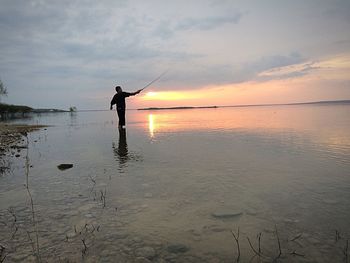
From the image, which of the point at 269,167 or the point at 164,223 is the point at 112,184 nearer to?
the point at 164,223

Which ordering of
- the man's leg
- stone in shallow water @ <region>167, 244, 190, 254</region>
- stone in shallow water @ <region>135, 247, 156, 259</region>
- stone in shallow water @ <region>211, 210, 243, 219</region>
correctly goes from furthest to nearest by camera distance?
the man's leg → stone in shallow water @ <region>211, 210, 243, 219</region> → stone in shallow water @ <region>167, 244, 190, 254</region> → stone in shallow water @ <region>135, 247, 156, 259</region>

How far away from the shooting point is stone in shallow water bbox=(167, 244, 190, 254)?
149 inches

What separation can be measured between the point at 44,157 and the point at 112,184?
18.7ft

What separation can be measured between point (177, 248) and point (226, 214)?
141 centimetres

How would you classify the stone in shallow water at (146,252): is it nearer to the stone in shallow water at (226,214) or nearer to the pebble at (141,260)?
the pebble at (141,260)

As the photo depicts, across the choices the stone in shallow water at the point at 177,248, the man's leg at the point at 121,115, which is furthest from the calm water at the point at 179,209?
the man's leg at the point at 121,115

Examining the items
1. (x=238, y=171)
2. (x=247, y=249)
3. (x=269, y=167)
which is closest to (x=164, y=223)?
(x=247, y=249)

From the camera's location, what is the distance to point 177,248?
3869 millimetres

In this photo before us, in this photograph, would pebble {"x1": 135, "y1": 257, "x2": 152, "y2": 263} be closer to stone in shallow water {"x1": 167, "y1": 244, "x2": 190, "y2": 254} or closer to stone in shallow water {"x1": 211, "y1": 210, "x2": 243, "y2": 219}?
stone in shallow water {"x1": 167, "y1": 244, "x2": 190, "y2": 254}

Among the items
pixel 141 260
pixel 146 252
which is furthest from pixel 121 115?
pixel 141 260

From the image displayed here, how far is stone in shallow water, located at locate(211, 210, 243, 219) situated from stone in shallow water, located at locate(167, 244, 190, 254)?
115 cm

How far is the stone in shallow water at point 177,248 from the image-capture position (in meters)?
3.79

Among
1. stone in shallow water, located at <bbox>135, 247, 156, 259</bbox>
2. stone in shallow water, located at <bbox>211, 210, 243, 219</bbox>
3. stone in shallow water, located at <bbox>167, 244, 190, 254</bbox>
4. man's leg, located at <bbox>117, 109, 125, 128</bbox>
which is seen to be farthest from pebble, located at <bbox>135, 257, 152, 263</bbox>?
man's leg, located at <bbox>117, 109, 125, 128</bbox>

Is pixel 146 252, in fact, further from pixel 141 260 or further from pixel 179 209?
pixel 179 209
